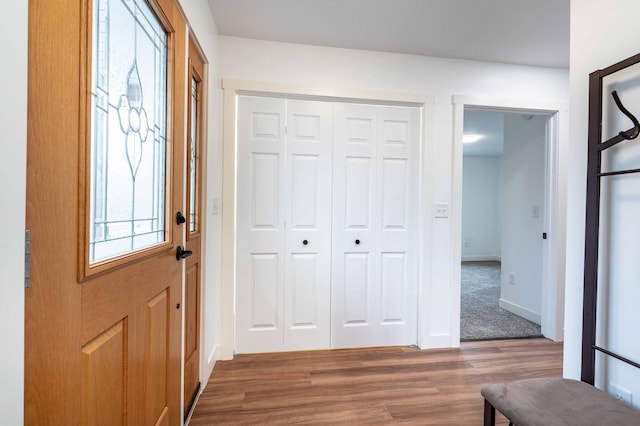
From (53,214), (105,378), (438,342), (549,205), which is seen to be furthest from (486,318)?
(53,214)

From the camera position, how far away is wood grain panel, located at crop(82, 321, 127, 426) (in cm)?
80

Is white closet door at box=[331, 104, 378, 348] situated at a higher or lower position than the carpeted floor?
higher

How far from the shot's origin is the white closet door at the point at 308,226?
2.44m

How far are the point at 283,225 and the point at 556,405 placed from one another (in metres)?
1.87

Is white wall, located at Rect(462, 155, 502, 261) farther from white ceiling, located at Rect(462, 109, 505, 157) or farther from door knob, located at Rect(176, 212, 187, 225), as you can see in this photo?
door knob, located at Rect(176, 212, 187, 225)

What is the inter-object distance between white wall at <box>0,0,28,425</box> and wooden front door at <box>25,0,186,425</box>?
0.16ft

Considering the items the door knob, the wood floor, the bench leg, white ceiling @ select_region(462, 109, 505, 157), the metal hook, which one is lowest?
the wood floor

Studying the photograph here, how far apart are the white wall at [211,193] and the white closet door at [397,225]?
128cm

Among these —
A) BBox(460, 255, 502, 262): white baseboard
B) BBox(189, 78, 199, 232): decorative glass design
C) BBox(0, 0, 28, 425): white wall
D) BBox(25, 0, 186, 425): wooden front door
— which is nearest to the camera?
BBox(0, 0, 28, 425): white wall

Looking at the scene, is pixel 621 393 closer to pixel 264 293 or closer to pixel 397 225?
pixel 397 225

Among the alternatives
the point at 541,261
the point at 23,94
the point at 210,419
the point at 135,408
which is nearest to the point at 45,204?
the point at 23,94

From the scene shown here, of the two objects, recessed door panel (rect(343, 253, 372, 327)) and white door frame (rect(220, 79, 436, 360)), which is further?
recessed door panel (rect(343, 253, 372, 327))

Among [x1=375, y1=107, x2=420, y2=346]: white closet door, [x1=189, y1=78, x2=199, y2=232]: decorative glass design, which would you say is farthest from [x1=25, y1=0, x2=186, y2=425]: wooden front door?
[x1=375, y1=107, x2=420, y2=346]: white closet door

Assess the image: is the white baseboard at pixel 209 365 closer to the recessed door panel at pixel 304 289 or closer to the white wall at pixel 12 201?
the recessed door panel at pixel 304 289
